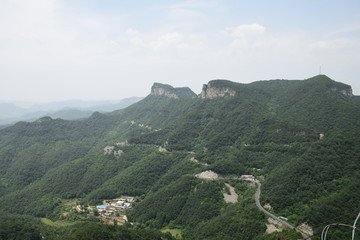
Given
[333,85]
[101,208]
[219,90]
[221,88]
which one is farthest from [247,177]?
[219,90]

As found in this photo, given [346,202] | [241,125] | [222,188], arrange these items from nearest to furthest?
1. [346,202]
2. [222,188]
3. [241,125]

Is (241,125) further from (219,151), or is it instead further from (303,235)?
(303,235)

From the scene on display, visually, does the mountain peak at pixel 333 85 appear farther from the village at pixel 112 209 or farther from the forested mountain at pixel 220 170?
the village at pixel 112 209

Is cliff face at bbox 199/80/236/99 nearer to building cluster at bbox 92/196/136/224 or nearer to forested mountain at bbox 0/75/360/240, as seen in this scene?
forested mountain at bbox 0/75/360/240

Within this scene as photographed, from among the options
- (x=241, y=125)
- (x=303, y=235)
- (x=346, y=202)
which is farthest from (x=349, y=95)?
(x=303, y=235)

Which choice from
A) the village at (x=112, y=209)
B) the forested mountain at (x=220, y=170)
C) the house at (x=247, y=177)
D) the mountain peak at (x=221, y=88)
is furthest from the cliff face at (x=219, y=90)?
the village at (x=112, y=209)

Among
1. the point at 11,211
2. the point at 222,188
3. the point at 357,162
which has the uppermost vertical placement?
the point at 357,162
